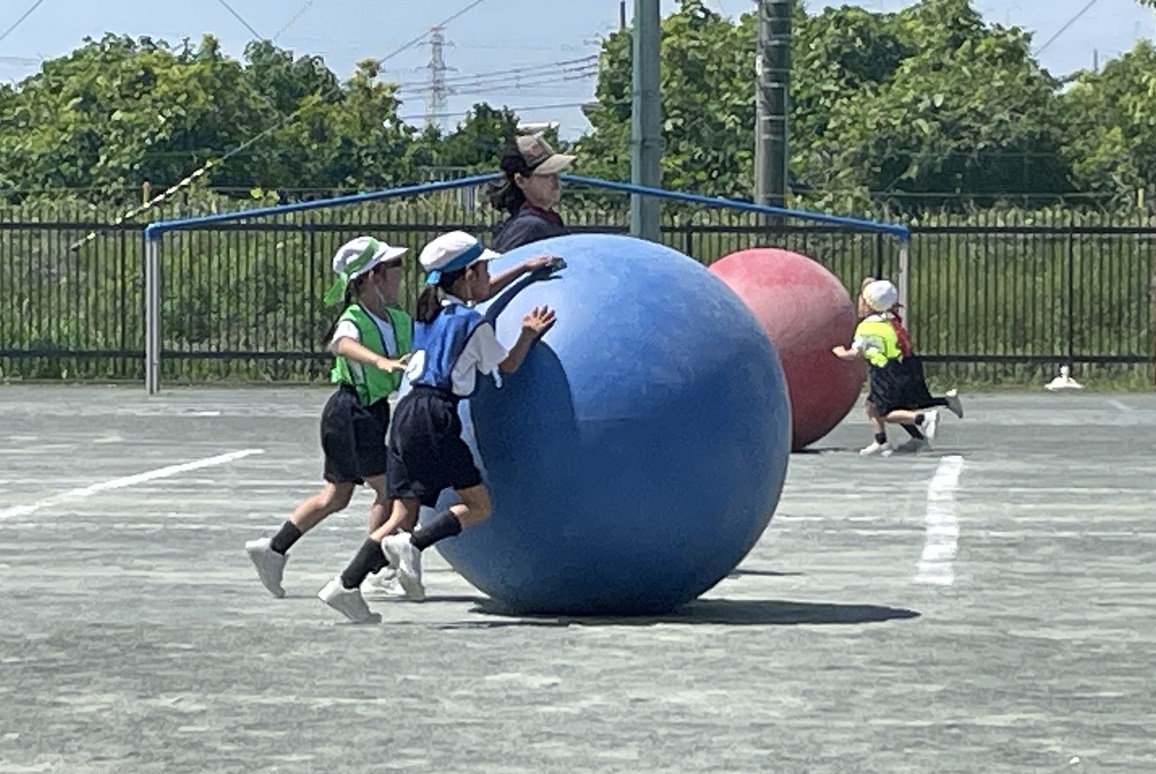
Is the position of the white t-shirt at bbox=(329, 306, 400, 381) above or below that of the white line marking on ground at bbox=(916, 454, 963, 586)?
above

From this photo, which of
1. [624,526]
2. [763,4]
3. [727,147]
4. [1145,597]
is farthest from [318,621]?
[727,147]

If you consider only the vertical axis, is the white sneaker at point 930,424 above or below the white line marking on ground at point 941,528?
above

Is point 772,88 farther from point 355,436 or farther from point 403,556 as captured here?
point 403,556

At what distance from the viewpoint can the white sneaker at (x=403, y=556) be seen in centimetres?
1166

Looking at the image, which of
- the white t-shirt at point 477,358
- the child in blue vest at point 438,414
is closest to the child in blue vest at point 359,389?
the child in blue vest at point 438,414

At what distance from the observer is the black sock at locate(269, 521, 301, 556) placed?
1282cm

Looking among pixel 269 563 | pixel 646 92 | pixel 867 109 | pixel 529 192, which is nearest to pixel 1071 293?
pixel 646 92

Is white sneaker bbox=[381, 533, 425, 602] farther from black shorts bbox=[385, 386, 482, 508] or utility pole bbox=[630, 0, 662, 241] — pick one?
utility pole bbox=[630, 0, 662, 241]

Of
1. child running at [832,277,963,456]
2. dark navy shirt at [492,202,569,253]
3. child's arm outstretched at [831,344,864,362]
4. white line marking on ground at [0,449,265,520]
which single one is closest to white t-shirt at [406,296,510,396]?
dark navy shirt at [492,202,569,253]

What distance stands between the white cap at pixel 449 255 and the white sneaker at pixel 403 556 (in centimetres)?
100

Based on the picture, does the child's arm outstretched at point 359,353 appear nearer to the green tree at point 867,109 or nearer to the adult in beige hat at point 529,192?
the adult in beige hat at point 529,192

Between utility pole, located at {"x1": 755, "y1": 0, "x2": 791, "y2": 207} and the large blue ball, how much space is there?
23.6m

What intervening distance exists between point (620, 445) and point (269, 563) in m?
2.00

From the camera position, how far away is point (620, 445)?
11500mm
